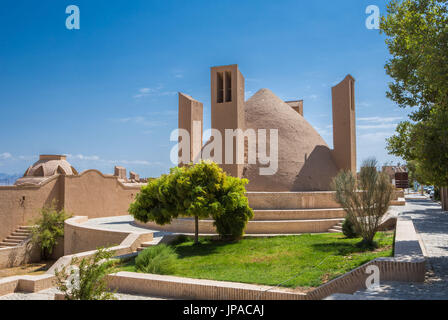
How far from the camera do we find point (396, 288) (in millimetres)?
5496

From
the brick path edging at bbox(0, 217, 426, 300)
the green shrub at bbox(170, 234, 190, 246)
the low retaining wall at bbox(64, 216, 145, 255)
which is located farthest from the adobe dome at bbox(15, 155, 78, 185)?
the brick path edging at bbox(0, 217, 426, 300)

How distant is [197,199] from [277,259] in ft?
10.4

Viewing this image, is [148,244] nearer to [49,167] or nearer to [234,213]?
[234,213]

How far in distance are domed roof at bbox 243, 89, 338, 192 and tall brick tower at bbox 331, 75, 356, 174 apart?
612mm

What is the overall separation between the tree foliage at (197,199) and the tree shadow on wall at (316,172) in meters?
6.30

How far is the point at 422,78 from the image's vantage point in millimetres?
7805

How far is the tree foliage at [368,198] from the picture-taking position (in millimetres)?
9438

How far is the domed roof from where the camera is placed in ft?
56.1

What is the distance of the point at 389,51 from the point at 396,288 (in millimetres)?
7875
